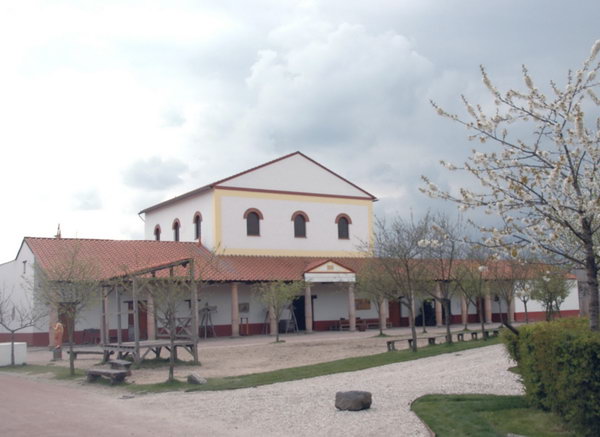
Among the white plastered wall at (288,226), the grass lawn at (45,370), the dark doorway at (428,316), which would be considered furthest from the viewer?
the dark doorway at (428,316)

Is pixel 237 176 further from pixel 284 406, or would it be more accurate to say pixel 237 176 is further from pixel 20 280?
pixel 284 406

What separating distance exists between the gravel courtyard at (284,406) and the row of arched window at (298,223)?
2178cm

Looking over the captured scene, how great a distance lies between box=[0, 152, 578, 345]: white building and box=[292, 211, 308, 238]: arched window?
58mm

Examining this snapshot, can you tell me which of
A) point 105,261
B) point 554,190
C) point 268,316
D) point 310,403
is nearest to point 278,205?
point 268,316

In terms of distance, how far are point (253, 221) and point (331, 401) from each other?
87.4ft

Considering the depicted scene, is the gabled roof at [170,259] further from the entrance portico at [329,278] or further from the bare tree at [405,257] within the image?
the bare tree at [405,257]

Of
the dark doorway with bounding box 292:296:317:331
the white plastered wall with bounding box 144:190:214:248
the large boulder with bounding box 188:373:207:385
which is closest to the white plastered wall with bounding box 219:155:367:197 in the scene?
the white plastered wall with bounding box 144:190:214:248

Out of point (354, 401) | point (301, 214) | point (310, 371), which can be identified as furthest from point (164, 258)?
point (354, 401)

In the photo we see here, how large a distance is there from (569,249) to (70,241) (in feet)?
92.8

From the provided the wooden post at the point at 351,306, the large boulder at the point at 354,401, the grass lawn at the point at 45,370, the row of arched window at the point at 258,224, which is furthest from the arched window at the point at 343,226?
the large boulder at the point at 354,401

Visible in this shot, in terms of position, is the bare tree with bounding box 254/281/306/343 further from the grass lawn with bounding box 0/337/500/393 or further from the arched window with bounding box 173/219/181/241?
the arched window with bounding box 173/219/181/241

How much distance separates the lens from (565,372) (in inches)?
326

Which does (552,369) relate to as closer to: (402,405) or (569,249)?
(569,249)

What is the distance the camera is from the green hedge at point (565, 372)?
25.7 feet
